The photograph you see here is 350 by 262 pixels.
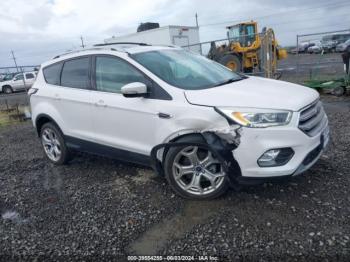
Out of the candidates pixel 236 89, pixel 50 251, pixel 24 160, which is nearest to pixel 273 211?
pixel 236 89

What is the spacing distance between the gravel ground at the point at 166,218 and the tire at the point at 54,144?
0.44m

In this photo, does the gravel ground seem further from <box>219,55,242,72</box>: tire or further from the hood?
<box>219,55,242,72</box>: tire

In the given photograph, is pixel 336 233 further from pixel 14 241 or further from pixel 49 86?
pixel 49 86

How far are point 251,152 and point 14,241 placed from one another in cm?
257

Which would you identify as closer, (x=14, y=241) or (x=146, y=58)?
(x=14, y=241)

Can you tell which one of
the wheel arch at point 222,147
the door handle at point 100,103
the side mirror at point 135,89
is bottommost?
the wheel arch at point 222,147

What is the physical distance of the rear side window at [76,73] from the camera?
467 centimetres

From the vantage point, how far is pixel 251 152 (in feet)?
10.8

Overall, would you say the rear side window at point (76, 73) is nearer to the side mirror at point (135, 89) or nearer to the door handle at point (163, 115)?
the side mirror at point (135, 89)

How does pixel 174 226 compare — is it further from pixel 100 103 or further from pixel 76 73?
pixel 76 73

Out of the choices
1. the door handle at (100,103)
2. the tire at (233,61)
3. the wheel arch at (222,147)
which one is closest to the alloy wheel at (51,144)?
the door handle at (100,103)

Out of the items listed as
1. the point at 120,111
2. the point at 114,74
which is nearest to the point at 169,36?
the point at 114,74

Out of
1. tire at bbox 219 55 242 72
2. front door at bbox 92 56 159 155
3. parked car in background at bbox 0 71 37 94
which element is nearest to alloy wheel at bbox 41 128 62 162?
front door at bbox 92 56 159 155

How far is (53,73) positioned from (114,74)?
1.49 meters
